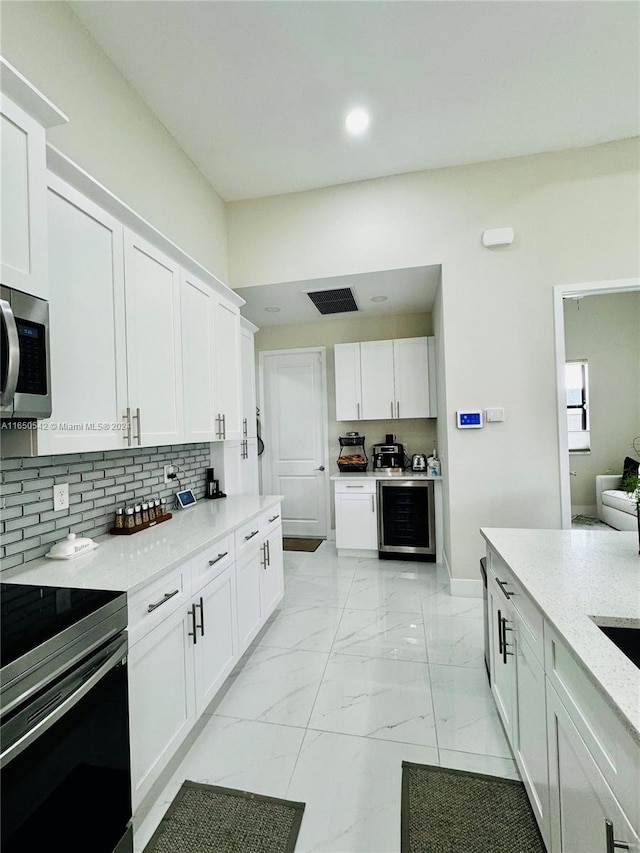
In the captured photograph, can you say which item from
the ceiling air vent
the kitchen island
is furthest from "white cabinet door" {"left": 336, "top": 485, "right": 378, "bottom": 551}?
the kitchen island

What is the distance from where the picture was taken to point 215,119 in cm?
260

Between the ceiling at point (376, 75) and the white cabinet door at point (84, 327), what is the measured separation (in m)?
1.25

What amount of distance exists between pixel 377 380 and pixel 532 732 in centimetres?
353

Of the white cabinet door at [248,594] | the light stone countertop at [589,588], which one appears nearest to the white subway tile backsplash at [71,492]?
the white cabinet door at [248,594]

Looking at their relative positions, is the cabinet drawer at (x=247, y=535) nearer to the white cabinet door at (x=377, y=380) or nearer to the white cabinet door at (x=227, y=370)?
the white cabinet door at (x=227, y=370)

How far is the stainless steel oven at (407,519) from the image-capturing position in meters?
4.03

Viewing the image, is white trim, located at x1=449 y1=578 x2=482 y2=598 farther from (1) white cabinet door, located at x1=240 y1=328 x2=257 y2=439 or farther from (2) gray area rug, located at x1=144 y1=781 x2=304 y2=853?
(1) white cabinet door, located at x1=240 y1=328 x2=257 y2=439

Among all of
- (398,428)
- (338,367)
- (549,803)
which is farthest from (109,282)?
(398,428)

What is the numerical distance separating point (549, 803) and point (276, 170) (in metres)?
3.97

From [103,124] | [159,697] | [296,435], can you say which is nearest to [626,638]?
[159,697]

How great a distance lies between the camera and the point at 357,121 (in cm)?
263

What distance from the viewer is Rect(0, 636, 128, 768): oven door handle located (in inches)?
34.9

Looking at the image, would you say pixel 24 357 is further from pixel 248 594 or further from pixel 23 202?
pixel 248 594

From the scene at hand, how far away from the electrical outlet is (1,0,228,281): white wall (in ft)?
5.25
